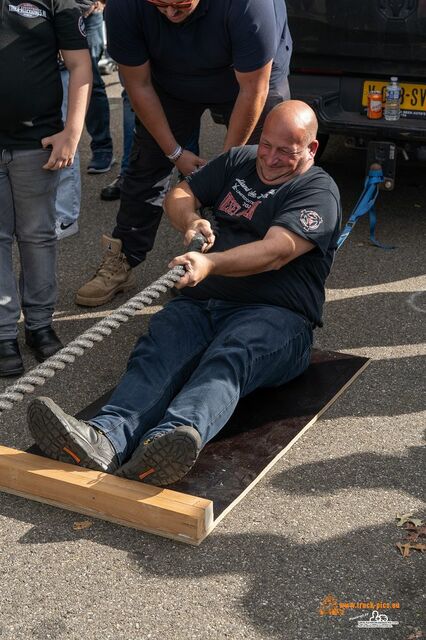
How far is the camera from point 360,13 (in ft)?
18.1

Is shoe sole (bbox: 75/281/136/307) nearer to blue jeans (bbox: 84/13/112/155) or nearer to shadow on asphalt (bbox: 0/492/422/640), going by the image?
shadow on asphalt (bbox: 0/492/422/640)

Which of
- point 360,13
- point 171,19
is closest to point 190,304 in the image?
point 171,19

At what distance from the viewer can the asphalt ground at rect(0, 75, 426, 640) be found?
293 centimetres

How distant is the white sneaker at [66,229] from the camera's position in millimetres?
5676

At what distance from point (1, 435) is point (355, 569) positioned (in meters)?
1.53

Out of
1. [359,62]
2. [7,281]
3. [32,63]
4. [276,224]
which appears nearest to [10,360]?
[7,281]

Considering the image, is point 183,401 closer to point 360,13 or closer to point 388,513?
point 388,513

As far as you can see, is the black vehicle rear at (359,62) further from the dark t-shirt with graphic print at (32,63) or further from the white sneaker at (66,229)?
the dark t-shirt with graphic print at (32,63)

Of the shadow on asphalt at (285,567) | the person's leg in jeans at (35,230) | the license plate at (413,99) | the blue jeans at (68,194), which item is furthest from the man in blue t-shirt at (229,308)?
the license plate at (413,99)

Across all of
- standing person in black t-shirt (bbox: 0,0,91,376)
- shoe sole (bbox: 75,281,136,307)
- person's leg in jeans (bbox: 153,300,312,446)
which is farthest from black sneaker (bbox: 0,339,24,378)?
person's leg in jeans (bbox: 153,300,312,446)

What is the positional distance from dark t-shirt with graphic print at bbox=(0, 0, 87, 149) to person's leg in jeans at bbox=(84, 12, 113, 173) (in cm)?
242

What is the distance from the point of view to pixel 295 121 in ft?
12.8

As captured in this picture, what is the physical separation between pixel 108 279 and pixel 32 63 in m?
1.33

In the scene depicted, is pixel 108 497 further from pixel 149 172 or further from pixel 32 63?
pixel 149 172
